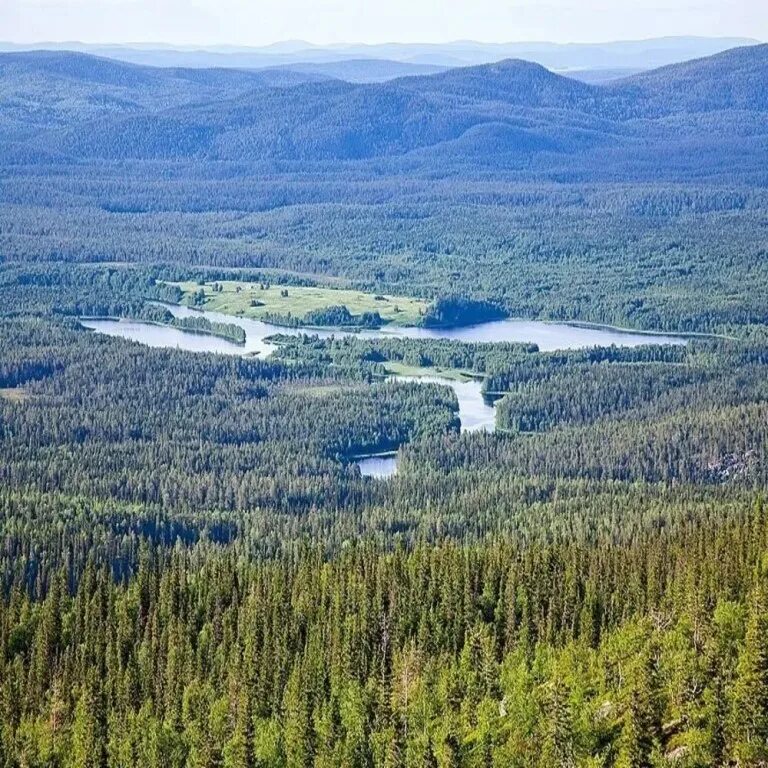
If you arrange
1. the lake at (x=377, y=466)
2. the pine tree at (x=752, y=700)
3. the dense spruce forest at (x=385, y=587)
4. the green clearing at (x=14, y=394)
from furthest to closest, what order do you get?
the green clearing at (x=14, y=394), the lake at (x=377, y=466), the dense spruce forest at (x=385, y=587), the pine tree at (x=752, y=700)

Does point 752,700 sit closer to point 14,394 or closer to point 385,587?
point 385,587

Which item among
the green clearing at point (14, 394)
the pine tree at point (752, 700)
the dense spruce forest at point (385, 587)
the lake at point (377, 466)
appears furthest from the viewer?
the green clearing at point (14, 394)

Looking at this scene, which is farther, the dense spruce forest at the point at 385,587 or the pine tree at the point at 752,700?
the dense spruce forest at the point at 385,587

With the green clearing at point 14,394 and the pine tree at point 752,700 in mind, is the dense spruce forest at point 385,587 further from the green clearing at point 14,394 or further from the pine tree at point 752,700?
the green clearing at point 14,394

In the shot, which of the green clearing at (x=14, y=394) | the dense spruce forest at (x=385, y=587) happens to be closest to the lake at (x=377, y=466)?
the dense spruce forest at (x=385, y=587)

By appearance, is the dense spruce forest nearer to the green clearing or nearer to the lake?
the lake

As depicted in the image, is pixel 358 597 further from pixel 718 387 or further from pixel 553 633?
A: pixel 718 387

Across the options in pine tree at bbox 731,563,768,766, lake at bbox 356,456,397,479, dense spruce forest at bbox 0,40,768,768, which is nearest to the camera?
pine tree at bbox 731,563,768,766

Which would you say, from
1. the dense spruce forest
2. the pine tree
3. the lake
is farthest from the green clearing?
the pine tree

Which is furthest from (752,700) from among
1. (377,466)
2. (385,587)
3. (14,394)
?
(14,394)

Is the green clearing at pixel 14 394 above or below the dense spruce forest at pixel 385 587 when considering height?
below

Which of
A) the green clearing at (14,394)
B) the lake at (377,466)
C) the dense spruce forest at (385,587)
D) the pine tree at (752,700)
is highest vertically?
the pine tree at (752,700)
